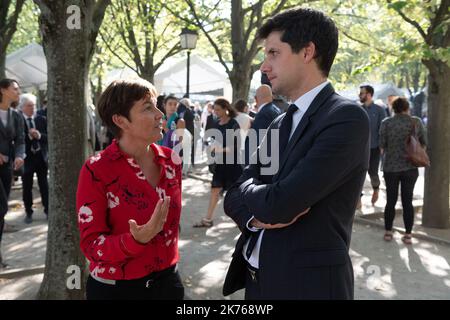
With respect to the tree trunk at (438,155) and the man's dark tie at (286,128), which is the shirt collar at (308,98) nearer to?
the man's dark tie at (286,128)

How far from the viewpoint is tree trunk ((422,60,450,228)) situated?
7742 mm

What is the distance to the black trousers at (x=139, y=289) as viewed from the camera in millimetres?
2408

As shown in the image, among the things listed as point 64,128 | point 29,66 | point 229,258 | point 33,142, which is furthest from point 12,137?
point 29,66

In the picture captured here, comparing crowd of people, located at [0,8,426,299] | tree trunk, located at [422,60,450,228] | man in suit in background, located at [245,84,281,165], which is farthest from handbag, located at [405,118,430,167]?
crowd of people, located at [0,8,426,299]

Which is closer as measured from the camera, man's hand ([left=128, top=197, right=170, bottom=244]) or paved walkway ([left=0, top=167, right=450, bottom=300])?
man's hand ([left=128, top=197, right=170, bottom=244])

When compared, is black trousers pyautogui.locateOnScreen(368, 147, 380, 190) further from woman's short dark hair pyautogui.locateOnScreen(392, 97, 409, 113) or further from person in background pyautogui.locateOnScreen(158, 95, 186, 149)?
person in background pyautogui.locateOnScreen(158, 95, 186, 149)

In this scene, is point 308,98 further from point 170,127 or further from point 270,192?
point 170,127

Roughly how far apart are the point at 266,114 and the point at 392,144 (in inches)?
88.2

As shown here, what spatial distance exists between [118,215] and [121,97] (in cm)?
62

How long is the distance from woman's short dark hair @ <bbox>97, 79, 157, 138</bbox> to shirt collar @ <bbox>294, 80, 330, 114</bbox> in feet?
2.83

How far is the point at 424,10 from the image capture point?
6988 millimetres

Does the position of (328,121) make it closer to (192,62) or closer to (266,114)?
(266,114)

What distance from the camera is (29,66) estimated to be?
1798 centimetres
